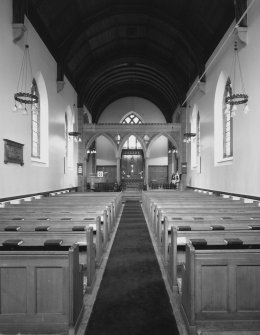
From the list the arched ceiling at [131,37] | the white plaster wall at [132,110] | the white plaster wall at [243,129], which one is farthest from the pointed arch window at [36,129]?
the white plaster wall at [132,110]

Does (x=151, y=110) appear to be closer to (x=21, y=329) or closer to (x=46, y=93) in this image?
(x=46, y=93)

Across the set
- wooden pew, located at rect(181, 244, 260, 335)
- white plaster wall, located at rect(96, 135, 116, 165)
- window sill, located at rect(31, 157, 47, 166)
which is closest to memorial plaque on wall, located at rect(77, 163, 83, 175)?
window sill, located at rect(31, 157, 47, 166)

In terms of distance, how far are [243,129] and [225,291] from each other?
6976 millimetres

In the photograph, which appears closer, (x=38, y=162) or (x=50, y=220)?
(x=50, y=220)

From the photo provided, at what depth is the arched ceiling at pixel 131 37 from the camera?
1079cm

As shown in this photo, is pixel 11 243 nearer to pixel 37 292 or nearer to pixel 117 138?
pixel 37 292

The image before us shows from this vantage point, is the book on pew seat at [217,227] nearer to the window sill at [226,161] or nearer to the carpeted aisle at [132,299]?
the carpeted aisle at [132,299]

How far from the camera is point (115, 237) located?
7.58 m

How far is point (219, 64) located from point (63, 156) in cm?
812

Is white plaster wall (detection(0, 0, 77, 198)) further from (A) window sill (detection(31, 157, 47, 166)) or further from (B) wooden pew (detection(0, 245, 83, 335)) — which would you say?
(B) wooden pew (detection(0, 245, 83, 335))

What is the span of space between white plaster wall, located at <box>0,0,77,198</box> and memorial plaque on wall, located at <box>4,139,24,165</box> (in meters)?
0.14

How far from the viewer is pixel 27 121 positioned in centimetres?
970

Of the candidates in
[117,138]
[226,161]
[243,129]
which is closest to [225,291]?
[243,129]

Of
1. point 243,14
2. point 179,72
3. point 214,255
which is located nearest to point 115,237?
point 214,255
